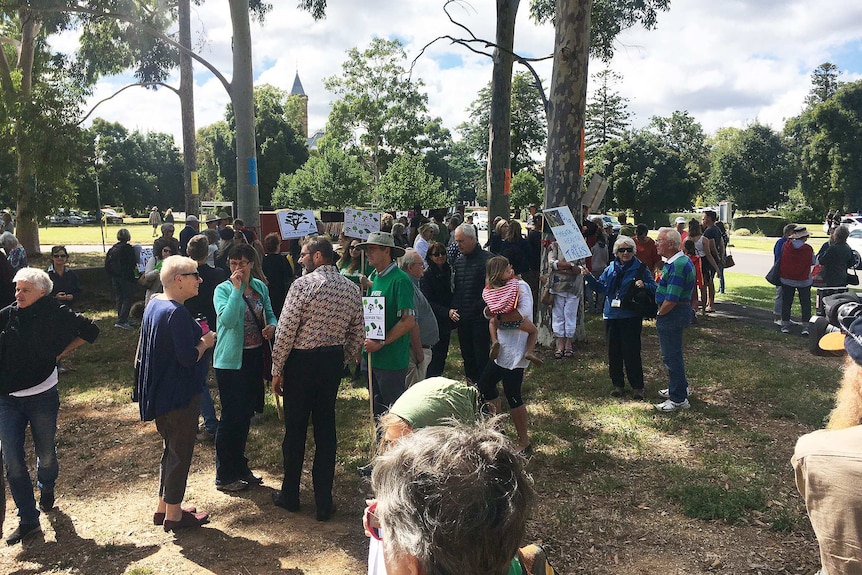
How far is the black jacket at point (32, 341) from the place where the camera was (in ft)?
13.9

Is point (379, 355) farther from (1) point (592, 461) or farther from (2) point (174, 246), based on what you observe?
(2) point (174, 246)

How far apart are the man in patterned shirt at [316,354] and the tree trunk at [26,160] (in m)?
14.1

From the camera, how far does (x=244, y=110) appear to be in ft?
34.7

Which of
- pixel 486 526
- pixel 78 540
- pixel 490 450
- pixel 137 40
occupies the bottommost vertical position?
pixel 78 540

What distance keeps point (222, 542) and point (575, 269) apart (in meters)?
6.19

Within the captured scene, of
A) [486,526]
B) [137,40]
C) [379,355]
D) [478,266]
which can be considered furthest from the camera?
[137,40]

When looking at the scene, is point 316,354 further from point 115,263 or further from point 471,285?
point 115,263

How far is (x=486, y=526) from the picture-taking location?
4.17ft

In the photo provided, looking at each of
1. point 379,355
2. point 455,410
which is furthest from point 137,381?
point 455,410

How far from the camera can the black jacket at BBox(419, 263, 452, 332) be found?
22.4ft

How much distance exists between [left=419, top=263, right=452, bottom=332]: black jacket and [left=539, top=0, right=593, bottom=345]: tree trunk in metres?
3.10

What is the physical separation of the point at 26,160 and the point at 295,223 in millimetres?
10124

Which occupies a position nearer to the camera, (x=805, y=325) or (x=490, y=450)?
(x=490, y=450)

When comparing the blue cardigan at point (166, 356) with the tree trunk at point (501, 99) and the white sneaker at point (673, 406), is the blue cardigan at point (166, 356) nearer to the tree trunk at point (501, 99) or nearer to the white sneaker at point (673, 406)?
the white sneaker at point (673, 406)
